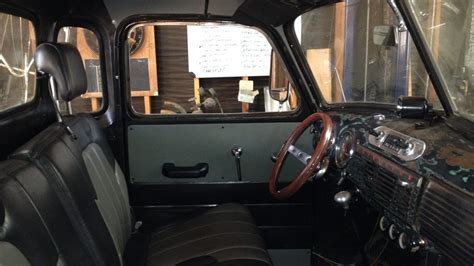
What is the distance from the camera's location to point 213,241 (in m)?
Answer: 1.91

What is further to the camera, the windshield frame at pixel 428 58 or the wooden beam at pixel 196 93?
the wooden beam at pixel 196 93

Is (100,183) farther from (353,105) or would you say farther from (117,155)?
(353,105)

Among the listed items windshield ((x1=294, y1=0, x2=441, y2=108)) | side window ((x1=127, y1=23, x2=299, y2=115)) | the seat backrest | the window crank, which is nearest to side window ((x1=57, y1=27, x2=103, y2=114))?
side window ((x1=127, y1=23, x2=299, y2=115))

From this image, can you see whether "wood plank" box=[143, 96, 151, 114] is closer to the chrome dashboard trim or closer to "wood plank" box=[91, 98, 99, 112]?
"wood plank" box=[91, 98, 99, 112]

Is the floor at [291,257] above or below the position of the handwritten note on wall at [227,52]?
below

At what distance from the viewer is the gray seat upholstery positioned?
1.37 m

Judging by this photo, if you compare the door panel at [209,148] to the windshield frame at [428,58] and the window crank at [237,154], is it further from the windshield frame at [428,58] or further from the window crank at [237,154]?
the windshield frame at [428,58]

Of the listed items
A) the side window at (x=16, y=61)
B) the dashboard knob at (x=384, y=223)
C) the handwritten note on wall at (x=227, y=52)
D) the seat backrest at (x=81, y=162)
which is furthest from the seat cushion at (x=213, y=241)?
the handwritten note on wall at (x=227, y=52)

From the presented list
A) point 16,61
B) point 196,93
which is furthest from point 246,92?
point 16,61

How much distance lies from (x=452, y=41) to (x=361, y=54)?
0.72 m

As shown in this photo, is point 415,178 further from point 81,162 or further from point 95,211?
point 81,162

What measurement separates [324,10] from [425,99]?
2.88ft

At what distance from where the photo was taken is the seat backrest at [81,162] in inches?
55.7

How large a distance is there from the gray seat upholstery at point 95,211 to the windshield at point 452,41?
945 mm
